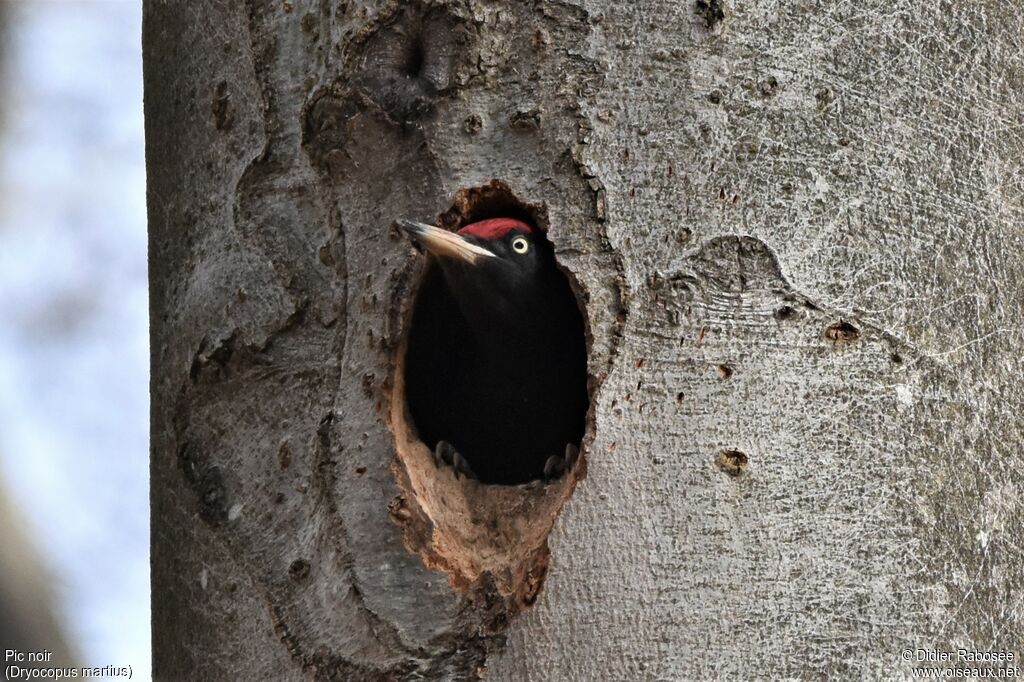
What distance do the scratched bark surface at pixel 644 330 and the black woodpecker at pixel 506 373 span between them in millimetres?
1284

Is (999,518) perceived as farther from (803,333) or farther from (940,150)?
(940,150)

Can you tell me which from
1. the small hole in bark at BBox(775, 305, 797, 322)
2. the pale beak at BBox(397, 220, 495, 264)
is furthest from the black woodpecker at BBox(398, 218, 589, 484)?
the small hole in bark at BBox(775, 305, 797, 322)

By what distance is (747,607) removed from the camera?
1916mm

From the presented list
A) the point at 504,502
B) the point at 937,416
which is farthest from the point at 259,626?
the point at 937,416

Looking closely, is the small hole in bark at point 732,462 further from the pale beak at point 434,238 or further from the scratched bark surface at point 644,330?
the pale beak at point 434,238

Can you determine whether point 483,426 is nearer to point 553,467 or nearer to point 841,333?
point 553,467

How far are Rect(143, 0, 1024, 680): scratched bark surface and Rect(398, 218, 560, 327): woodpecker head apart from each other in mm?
380

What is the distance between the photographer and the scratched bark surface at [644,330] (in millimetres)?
1955

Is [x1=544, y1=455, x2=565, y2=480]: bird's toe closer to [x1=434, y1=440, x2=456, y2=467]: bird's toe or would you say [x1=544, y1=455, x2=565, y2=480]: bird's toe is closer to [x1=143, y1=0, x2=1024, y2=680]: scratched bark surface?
[x1=434, y1=440, x2=456, y2=467]: bird's toe

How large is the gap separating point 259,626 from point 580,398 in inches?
75.1

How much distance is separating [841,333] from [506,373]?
200 cm

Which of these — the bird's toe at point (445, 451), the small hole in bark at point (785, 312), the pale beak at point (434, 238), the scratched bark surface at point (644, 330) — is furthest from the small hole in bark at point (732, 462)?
the bird's toe at point (445, 451)

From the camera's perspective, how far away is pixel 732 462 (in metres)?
1.98

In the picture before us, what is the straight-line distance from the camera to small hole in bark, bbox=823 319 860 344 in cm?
203
